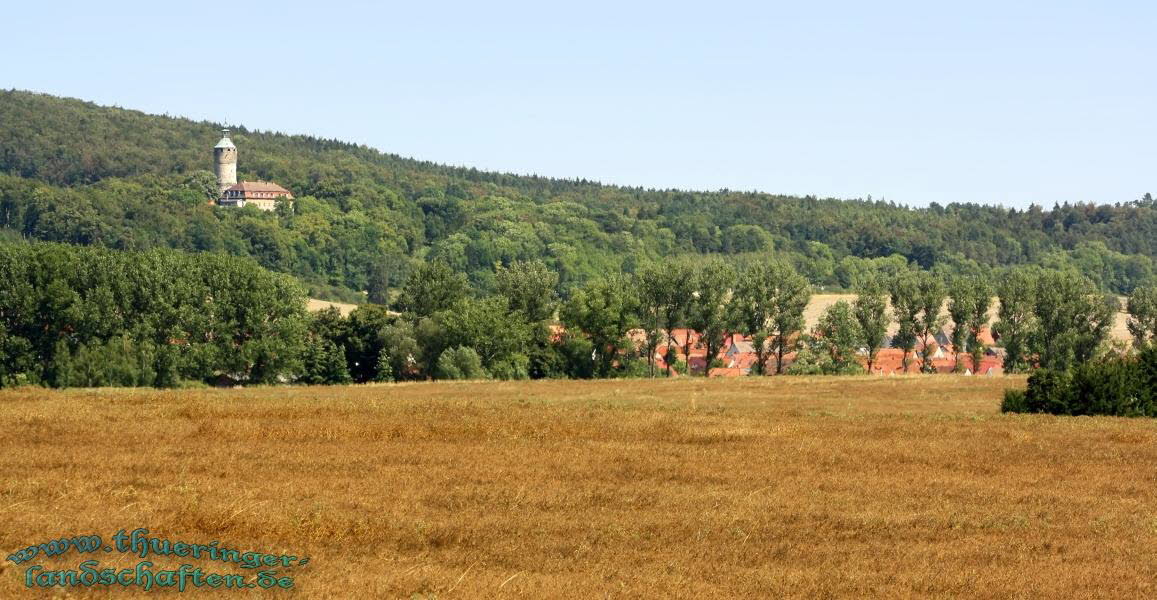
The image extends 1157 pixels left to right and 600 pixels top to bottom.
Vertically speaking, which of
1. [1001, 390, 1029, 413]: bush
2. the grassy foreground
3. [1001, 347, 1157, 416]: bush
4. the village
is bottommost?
the village

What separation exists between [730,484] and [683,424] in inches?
492

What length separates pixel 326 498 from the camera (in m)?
26.2

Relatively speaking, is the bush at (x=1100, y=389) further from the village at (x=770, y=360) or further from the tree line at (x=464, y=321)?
the village at (x=770, y=360)

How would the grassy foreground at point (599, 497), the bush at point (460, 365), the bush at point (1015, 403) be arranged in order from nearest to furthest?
the grassy foreground at point (599, 497) < the bush at point (1015, 403) < the bush at point (460, 365)

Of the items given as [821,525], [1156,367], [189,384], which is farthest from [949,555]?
[189,384]

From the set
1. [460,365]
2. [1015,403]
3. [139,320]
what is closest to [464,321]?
[460,365]

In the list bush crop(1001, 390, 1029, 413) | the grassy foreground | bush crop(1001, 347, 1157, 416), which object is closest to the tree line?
the grassy foreground

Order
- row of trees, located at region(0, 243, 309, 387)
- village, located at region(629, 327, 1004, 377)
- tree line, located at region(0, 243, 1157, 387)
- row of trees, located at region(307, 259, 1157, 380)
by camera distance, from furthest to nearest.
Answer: village, located at region(629, 327, 1004, 377) < row of trees, located at region(307, 259, 1157, 380) < tree line, located at region(0, 243, 1157, 387) < row of trees, located at region(0, 243, 309, 387)

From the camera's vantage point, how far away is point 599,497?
27438mm

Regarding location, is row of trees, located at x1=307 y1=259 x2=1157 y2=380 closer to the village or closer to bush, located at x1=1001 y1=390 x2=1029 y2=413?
the village

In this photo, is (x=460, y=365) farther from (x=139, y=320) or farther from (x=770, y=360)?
(x=770, y=360)

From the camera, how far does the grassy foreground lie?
2039 cm

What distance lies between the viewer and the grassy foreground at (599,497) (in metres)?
20.4

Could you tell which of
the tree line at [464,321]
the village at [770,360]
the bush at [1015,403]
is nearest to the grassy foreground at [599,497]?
the bush at [1015,403]
